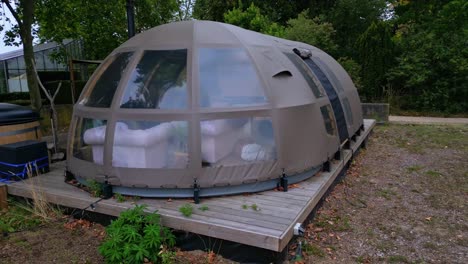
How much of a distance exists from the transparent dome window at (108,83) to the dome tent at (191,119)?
0.02 m

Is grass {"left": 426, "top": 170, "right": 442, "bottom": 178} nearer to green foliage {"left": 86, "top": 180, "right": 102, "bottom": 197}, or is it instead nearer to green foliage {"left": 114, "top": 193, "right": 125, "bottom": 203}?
green foliage {"left": 114, "top": 193, "right": 125, "bottom": 203}

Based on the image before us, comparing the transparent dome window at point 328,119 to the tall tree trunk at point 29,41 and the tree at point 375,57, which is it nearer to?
the tall tree trunk at point 29,41

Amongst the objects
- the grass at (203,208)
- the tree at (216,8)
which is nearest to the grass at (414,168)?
the grass at (203,208)

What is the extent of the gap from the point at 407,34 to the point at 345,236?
12517 mm

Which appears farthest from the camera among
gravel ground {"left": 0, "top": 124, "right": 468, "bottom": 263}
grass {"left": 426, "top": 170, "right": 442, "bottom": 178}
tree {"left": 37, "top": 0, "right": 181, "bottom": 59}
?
tree {"left": 37, "top": 0, "right": 181, "bottom": 59}

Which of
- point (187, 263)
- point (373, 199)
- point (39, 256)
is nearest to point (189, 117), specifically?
point (187, 263)

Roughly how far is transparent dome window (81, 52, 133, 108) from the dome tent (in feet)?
0.05

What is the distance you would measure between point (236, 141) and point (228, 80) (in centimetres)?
69

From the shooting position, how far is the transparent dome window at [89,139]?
3934 millimetres

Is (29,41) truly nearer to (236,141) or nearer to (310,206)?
(236,141)

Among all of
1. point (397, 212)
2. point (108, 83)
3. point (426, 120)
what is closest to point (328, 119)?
point (397, 212)

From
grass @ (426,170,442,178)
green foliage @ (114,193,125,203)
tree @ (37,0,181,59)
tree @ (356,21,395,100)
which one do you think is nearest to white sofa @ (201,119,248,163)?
green foliage @ (114,193,125,203)

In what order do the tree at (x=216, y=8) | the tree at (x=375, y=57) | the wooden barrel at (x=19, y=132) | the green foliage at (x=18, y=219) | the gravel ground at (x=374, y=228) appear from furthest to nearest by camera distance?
1. the tree at (x=216, y=8)
2. the tree at (x=375, y=57)
3. the wooden barrel at (x=19, y=132)
4. the green foliage at (x=18, y=219)
5. the gravel ground at (x=374, y=228)

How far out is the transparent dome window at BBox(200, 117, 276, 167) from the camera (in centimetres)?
369
